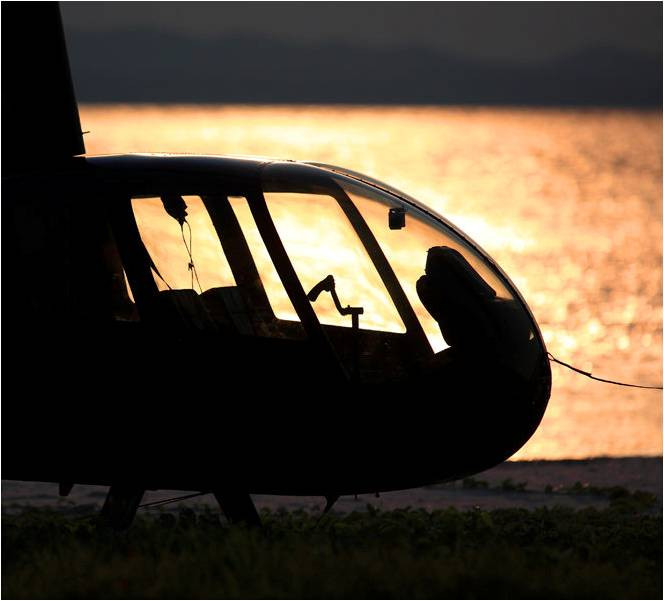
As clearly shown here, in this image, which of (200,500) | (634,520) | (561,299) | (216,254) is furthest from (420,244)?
(561,299)

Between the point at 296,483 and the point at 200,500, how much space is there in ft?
16.4

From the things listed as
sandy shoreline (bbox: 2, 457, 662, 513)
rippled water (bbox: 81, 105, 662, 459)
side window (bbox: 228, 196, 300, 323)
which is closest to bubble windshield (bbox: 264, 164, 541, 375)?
side window (bbox: 228, 196, 300, 323)

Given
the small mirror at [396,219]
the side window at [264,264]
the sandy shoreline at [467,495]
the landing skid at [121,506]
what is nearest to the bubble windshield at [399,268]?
the small mirror at [396,219]

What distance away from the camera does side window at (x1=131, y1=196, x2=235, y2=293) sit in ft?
25.0

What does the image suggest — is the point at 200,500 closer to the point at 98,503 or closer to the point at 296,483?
the point at 98,503

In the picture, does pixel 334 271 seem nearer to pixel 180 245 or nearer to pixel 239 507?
pixel 180 245

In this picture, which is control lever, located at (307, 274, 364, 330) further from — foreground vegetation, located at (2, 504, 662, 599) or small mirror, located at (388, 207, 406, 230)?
foreground vegetation, located at (2, 504, 662, 599)

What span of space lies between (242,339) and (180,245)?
662 mm

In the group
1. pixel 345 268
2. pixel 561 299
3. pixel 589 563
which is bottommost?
pixel 561 299

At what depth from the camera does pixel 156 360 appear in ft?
24.4

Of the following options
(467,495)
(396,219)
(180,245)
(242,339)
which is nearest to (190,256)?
(180,245)

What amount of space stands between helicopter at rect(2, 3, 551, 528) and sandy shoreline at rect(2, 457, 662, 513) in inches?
155

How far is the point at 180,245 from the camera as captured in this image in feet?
25.3

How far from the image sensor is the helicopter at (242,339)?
7406 millimetres
